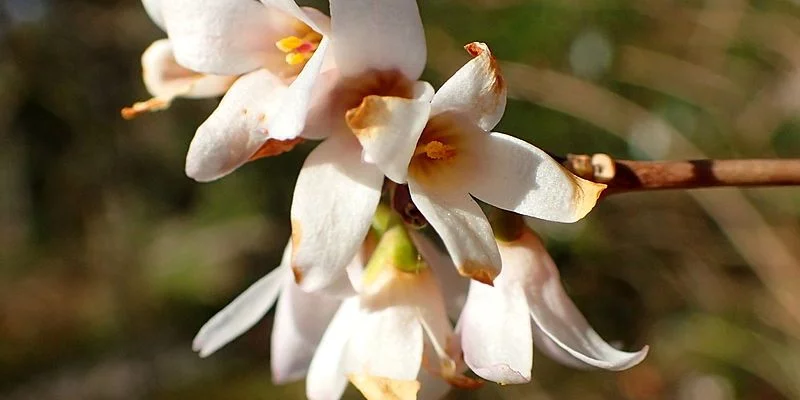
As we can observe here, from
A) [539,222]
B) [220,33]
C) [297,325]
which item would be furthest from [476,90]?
[539,222]

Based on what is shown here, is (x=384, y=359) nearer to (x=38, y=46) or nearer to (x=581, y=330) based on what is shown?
(x=581, y=330)

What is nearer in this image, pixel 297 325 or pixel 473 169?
pixel 473 169

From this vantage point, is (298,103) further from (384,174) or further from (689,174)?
(689,174)

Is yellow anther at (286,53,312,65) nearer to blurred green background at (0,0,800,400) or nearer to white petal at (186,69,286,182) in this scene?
white petal at (186,69,286,182)

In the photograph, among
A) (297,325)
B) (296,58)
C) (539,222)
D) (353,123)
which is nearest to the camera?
(353,123)

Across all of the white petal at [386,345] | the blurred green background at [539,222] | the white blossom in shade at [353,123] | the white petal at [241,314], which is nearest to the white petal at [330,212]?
the white blossom in shade at [353,123]

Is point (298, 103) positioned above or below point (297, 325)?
above

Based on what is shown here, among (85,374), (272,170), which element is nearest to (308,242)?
(272,170)

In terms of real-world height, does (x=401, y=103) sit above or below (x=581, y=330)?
above
